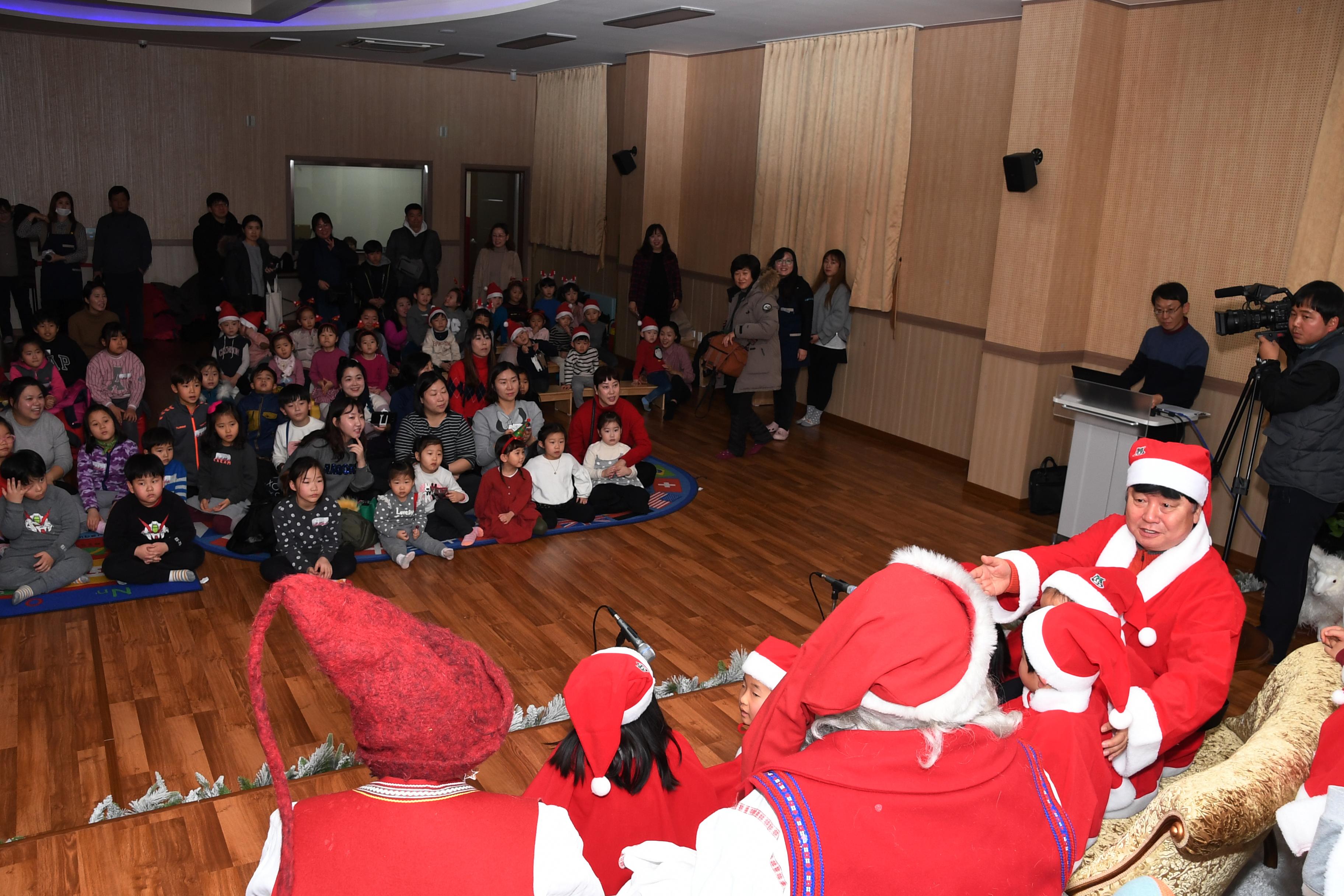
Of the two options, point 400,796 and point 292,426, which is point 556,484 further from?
point 400,796

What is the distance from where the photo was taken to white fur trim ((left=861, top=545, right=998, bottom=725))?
4.44 feet

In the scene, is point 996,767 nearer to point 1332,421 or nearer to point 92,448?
point 1332,421

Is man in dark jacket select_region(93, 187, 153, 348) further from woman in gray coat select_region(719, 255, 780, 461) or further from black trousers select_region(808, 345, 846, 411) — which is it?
black trousers select_region(808, 345, 846, 411)

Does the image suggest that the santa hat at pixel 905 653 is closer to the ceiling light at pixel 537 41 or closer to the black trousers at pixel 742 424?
the black trousers at pixel 742 424

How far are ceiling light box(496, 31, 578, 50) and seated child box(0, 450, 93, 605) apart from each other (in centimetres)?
566

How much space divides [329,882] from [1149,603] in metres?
1.94

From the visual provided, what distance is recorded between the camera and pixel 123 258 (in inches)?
341

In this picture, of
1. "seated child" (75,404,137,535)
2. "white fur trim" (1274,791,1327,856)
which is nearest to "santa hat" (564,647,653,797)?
"white fur trim" (1274,791,1327,856)

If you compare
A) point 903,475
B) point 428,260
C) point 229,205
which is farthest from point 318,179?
point 903,475

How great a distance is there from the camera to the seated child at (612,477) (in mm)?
5805

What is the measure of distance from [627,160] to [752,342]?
341 cm

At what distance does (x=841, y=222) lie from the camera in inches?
302

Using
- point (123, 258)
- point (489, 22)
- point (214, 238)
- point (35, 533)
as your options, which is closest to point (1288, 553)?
point (35, 533)

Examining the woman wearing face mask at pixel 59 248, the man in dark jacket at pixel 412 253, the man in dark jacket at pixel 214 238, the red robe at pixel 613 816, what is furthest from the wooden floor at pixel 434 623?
the man in dark jacket at pixel 214 238
